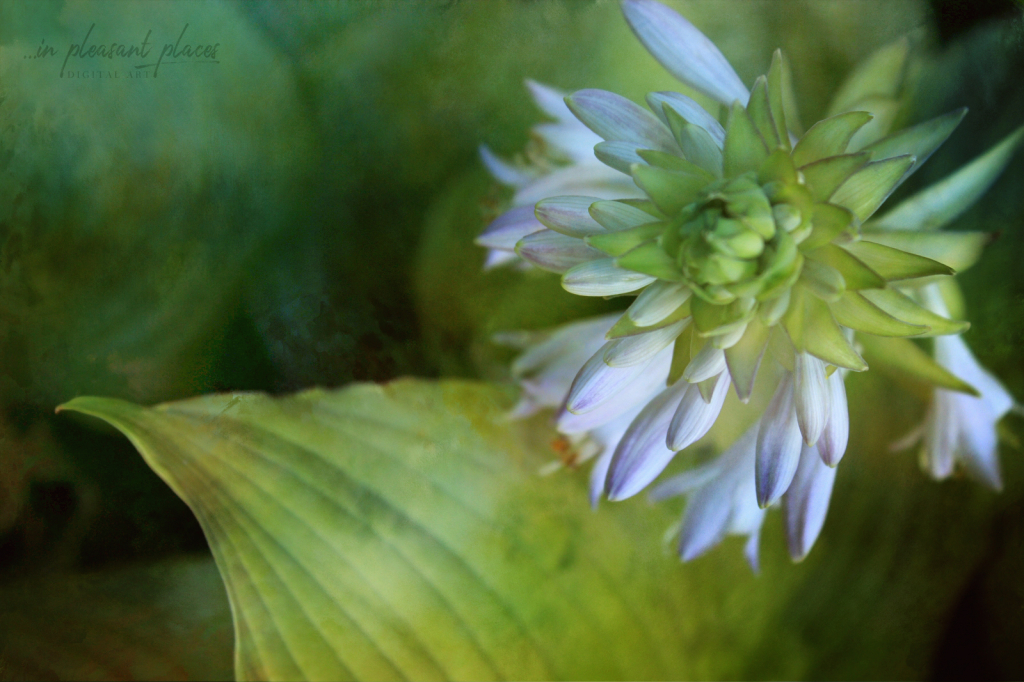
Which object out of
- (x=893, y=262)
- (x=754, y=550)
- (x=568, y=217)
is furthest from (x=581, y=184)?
(x=754, y=550)

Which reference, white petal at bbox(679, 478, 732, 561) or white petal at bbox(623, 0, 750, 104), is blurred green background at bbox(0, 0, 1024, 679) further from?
white petal at bbox(679, 478, 732, 561)

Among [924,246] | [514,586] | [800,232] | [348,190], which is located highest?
[348,190]

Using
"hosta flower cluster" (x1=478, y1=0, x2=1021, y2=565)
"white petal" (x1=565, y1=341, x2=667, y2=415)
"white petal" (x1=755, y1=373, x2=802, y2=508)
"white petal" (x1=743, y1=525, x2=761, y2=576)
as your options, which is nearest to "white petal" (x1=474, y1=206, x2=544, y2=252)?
"hosta flower cluster" (x1=478, y1=0, x2=1021, y2=565)

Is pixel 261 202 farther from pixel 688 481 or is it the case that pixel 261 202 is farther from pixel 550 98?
pixel 688 481

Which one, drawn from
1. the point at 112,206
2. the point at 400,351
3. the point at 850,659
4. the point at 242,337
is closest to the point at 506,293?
the point at 400,351

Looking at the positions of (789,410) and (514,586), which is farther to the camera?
(514,586)

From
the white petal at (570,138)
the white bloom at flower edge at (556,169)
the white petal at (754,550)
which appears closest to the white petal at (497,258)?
the white bloom at flower edge at (556,169)

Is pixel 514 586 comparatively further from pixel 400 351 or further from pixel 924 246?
pixel 924 246

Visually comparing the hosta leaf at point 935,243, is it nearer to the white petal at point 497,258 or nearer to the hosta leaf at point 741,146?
the hosta leaf at point 741,146
